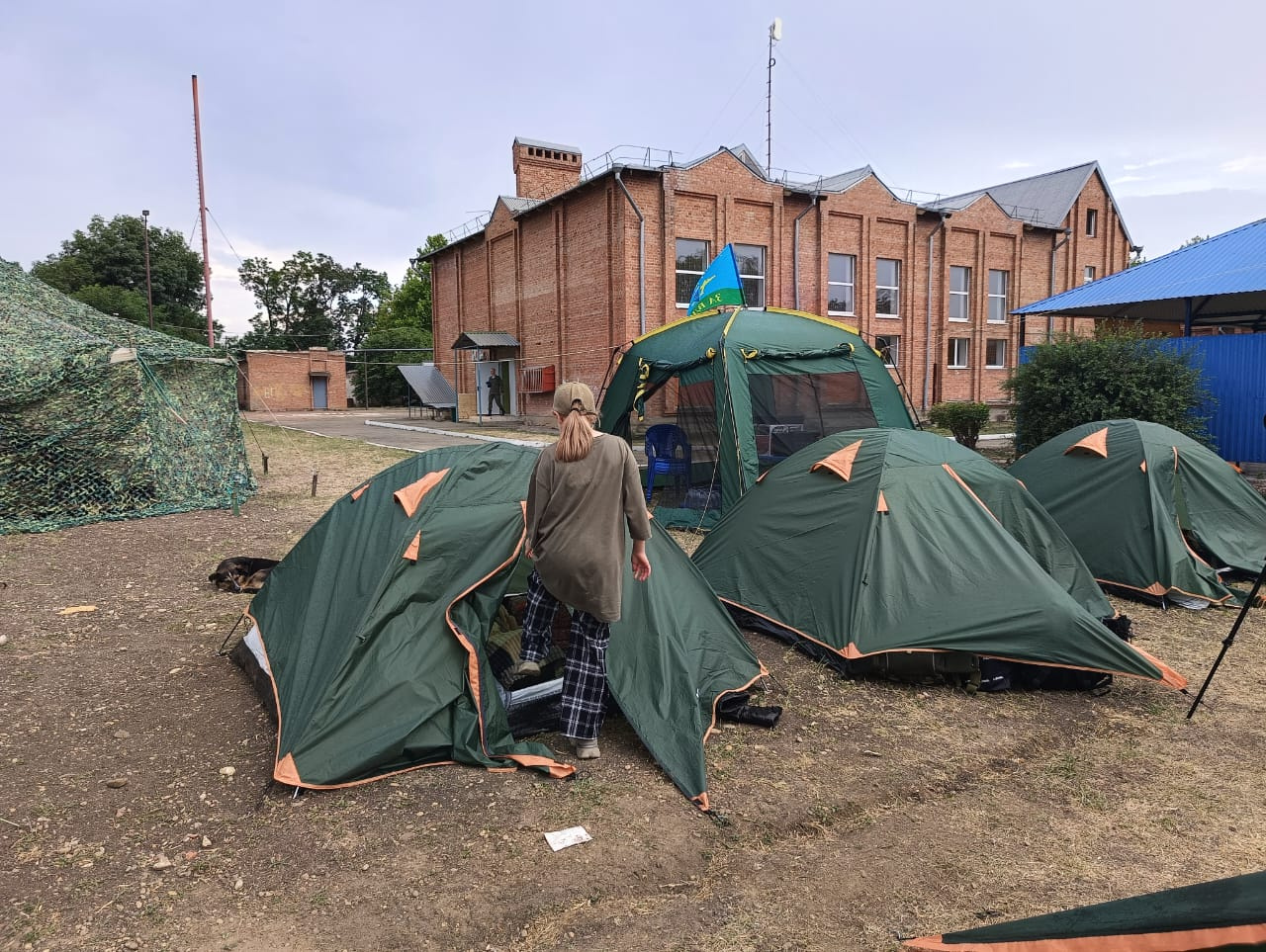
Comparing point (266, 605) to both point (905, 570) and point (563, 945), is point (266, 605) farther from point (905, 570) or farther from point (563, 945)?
point (905, 570)

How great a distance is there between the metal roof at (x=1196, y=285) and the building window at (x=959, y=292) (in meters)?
8.68

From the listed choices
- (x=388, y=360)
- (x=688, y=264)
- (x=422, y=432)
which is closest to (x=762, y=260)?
(x=688, y=264)

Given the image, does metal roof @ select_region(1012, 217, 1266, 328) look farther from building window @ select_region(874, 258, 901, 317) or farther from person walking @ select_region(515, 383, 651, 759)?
person walking @ select_region(515, 383, 651, 759)

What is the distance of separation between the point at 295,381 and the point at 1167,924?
44.6m

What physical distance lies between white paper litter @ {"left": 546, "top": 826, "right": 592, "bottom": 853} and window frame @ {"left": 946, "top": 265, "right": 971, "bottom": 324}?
26.3m

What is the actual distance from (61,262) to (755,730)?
55565mm

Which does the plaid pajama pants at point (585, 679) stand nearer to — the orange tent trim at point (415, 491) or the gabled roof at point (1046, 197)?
the orange tent trim at point (415, 491)

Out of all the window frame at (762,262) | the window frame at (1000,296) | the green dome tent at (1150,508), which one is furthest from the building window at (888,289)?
the green dome tent at (1150,508)

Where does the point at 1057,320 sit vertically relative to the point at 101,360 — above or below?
above

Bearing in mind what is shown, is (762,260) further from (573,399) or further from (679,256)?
(573,399)

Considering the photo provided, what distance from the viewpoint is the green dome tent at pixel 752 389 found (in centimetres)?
887

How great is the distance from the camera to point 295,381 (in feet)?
137

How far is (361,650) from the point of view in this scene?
3811 millimetres

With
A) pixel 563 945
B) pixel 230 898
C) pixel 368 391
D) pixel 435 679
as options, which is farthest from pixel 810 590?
pixel 368 391
